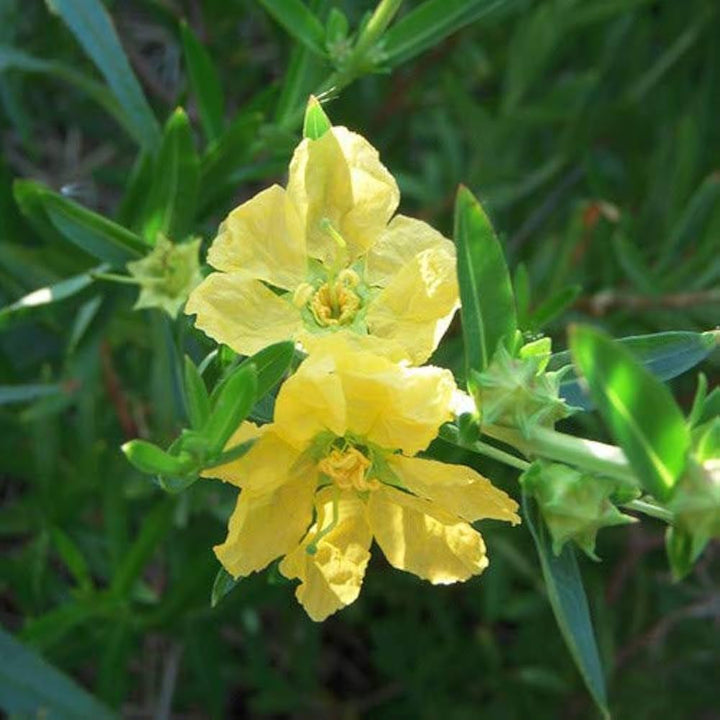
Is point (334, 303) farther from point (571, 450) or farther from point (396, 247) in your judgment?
point (571, 450)

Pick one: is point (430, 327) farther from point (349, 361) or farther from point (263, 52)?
point (263, 52)

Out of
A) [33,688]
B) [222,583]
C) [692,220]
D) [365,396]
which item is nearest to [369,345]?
[365,396]

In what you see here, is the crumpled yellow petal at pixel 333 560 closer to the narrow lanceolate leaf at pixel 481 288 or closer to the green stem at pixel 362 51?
the narrow lanceolate leaf at pixel 481 288

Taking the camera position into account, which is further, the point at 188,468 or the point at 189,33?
the point at 189,33

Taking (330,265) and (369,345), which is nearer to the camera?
(369,345)

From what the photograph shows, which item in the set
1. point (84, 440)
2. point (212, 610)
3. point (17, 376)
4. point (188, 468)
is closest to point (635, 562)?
point (212, 610)

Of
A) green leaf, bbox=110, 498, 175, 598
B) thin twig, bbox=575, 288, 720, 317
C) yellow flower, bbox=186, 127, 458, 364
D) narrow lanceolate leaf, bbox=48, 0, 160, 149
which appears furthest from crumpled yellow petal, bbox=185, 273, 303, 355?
thin twig, bbox=575, 288, 720, 317

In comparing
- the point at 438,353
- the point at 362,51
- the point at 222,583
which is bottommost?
the point at 438,353
